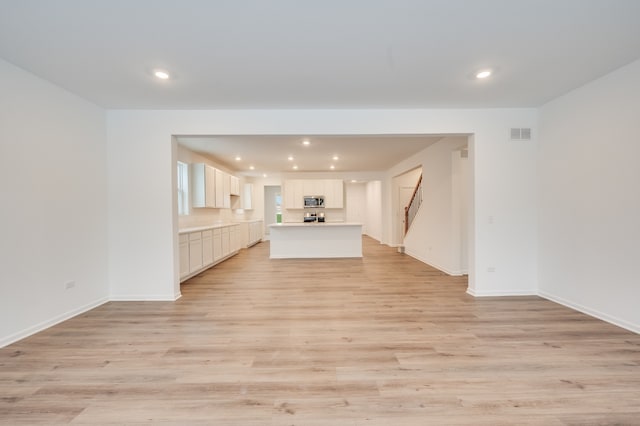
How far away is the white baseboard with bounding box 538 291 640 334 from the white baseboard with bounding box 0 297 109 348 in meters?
6.19

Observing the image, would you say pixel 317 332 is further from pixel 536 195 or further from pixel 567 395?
pixel 536 195

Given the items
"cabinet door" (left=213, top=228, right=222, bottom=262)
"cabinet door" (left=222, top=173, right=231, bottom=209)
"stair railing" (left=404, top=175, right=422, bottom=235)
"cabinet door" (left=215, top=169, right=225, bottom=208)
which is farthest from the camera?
"stair railing" (left=404, top=175, right=422, bottom=235)

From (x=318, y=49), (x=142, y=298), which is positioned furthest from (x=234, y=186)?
(x=318, y=49)

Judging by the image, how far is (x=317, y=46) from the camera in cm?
227

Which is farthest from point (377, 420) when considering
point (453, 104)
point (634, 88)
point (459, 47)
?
point (634, 88)

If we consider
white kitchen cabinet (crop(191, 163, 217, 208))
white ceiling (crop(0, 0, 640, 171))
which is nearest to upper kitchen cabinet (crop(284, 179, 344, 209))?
white kitchen cabinet (crop(191, 163, 217, 208))

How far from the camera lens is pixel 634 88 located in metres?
2.61

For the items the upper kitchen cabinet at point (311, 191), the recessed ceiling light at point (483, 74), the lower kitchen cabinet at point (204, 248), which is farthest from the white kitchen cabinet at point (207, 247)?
the recessed ceiling light at point (483, 74)

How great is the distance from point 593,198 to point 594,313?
52.9 inches

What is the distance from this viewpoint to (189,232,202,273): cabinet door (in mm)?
4828

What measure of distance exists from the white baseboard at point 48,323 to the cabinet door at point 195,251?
1414mm

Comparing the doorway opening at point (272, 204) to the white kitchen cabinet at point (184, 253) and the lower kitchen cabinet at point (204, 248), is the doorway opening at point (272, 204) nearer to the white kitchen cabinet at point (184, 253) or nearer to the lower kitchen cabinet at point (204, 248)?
the lower kitchen cabinet at point (204, 248)

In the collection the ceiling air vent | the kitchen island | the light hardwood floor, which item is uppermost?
the ceiling air vent

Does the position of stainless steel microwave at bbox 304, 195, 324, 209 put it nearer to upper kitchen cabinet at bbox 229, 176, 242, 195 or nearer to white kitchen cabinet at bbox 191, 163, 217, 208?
upper kitchen cabinet at bbox 229, 176, 242, 195
